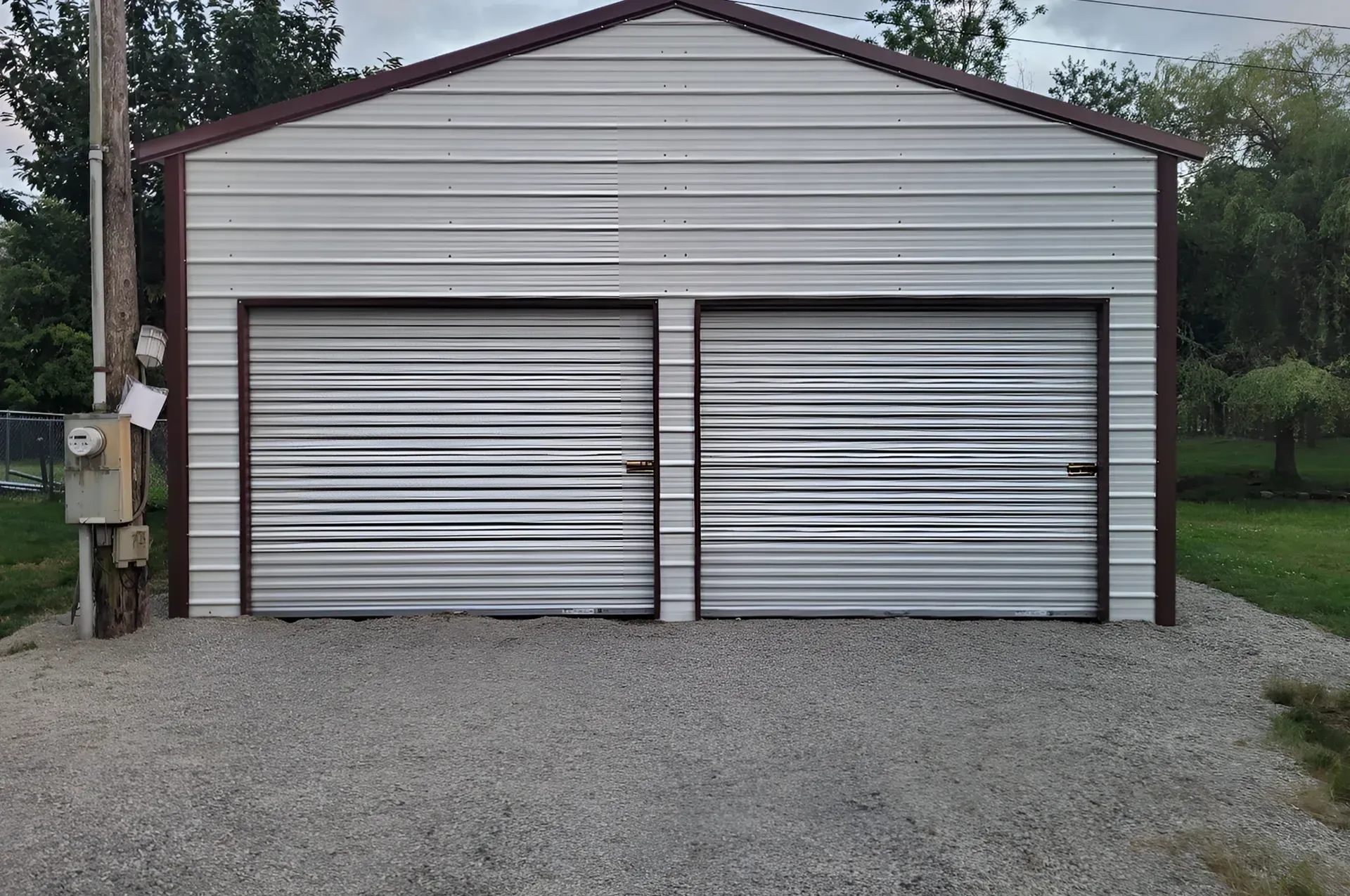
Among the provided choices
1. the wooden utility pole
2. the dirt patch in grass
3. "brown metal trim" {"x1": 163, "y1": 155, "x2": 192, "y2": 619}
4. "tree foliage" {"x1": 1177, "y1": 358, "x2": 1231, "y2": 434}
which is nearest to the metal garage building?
"brown metal trim" {"x1": 163, "y1": 155, "x2": 192, "y2": 619}

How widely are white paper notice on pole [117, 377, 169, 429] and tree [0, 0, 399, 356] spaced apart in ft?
30.7

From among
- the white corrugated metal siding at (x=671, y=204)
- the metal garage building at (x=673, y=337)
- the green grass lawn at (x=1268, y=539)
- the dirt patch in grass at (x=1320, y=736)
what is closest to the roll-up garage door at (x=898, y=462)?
the metal garage building at (x=673, y=337)

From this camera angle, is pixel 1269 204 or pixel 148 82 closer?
pixel 148 82

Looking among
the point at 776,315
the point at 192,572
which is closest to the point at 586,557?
the point at 776,315

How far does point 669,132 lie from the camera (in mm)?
7016

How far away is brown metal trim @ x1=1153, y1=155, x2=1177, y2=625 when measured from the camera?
696 centimetres

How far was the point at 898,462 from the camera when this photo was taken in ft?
23.5

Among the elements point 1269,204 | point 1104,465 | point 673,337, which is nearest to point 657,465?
point 673,337

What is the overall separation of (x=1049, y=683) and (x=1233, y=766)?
131 centimetres

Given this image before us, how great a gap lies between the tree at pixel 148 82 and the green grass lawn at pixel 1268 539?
1476cm

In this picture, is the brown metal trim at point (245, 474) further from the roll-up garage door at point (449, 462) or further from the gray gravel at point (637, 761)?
the gray gravel at point (637, 761)

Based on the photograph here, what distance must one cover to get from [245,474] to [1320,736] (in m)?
6.64

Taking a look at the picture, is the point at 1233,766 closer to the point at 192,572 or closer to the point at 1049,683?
the point at 1049,683

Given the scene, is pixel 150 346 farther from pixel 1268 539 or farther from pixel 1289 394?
pixel 1289 394
